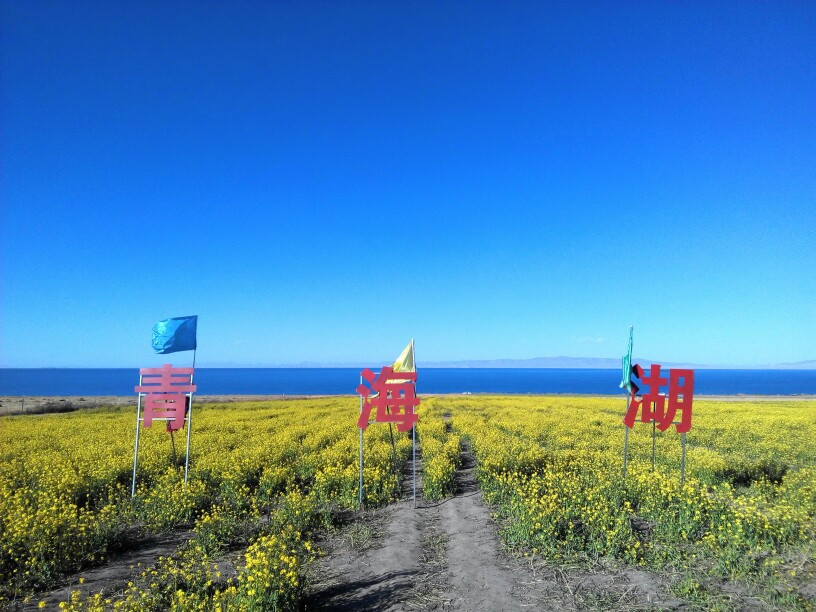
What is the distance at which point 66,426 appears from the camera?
78.2 feet

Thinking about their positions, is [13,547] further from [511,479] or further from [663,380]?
[663,380]

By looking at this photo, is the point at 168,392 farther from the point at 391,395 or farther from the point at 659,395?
the point at 659,395

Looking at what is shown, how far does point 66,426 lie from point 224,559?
21.9m

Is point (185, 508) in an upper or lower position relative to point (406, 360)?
lower

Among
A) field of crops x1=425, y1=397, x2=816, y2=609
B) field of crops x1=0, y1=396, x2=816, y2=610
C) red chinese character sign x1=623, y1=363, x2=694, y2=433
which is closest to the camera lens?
field of crops x1=0, y1=396, x2=816, y2=610

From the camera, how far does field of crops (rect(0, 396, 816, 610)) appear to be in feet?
20.9

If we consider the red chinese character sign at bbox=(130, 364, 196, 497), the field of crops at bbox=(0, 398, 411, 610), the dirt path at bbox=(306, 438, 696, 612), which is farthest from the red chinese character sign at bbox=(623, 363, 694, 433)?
the red chinese character sign at bbox=(130, 364, 196, 497)

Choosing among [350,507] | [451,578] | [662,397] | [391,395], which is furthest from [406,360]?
[662,397]

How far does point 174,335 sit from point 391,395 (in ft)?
17.7

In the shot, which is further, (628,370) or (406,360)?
(628,370)

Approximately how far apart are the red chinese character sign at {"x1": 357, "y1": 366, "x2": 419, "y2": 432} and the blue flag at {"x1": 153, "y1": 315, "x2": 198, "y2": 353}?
4.28 metres

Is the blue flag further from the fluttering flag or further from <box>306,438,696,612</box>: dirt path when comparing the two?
the fluttering flag

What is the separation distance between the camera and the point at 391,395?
1097 cm

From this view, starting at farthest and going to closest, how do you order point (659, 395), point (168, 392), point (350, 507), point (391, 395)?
point (659, 395) → point (168, 392) → point (391, 395) → point (350, 507)
